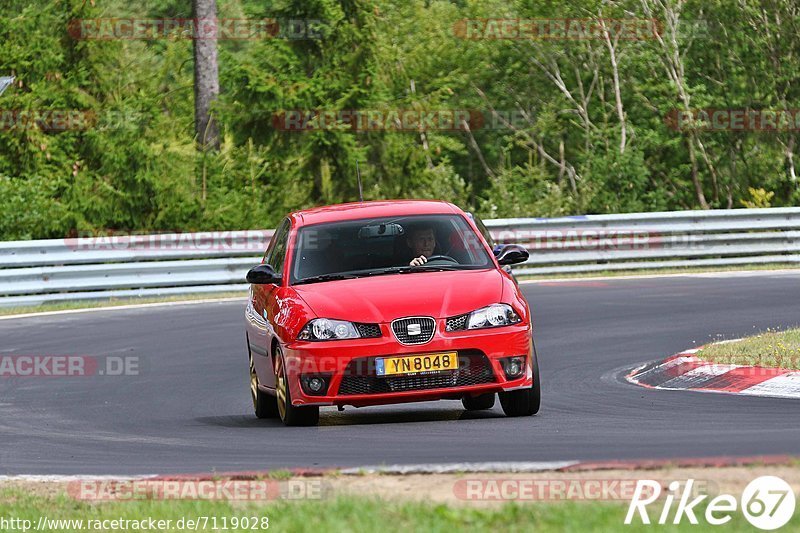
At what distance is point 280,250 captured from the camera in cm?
1198

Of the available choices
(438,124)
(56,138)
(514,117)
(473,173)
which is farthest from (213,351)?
(473,173)

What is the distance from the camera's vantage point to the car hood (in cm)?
1014

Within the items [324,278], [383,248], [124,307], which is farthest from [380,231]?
[124,307]

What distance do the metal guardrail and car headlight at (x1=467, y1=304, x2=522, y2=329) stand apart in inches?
530

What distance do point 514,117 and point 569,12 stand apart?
19.8ft

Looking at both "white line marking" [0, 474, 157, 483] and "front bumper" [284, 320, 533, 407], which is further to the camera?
"front bumper" [284, 320, 533, 407]

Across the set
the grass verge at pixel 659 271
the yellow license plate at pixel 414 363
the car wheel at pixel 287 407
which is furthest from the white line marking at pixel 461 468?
the grass verge at pixel 659 271

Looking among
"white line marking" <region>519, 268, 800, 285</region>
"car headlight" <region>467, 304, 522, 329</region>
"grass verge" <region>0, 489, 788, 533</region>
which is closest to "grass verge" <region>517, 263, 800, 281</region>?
"white line marking" <region>519, 268, 800, 285</region>

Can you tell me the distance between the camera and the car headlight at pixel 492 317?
10188 mm

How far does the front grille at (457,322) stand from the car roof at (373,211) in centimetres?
165

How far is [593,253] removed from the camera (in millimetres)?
25219

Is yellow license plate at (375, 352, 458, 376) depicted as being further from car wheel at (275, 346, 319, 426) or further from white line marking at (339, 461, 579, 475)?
white line marking at (339, 461, 579, 475)

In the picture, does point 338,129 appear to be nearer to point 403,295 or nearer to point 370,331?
point 403,295

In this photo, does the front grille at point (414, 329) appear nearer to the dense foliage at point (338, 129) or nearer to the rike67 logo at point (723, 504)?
the rike67 logo at point (723, 504)
